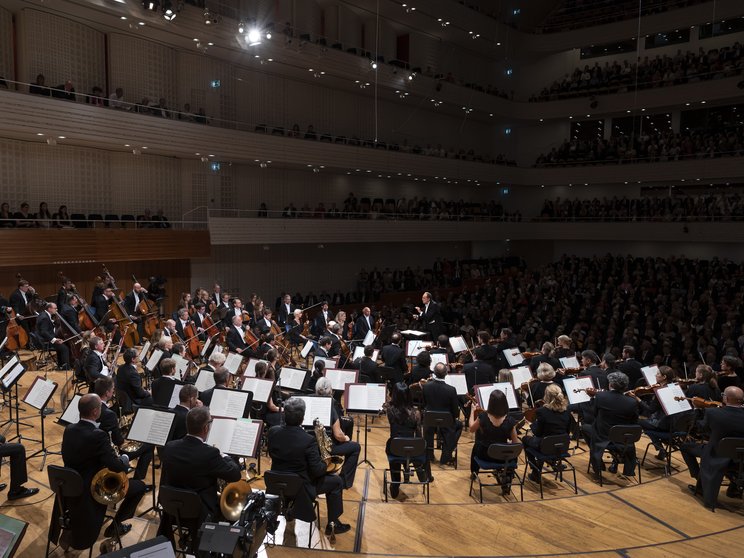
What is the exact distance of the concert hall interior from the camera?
23.7 ft

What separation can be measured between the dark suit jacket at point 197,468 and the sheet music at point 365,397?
2.62 metres

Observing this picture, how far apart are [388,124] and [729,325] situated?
787 inches

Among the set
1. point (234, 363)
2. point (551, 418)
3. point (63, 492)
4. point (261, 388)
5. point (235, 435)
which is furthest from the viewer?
point (234, 363)

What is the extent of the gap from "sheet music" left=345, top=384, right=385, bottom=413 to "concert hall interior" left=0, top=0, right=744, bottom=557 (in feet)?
0.09

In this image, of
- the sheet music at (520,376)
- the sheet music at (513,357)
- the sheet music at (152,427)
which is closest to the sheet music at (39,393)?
the sheet music at (152,427)

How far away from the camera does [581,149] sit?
3138 cm

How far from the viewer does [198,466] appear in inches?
214

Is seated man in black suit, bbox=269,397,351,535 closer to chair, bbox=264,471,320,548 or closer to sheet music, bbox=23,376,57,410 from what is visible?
chair, bbox=264,471,320,548

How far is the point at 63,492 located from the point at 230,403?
217 centimetres

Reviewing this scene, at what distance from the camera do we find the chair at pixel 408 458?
7.16 metres

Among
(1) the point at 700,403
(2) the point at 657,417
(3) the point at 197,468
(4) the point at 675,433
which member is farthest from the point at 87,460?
(2) the point at 657,417

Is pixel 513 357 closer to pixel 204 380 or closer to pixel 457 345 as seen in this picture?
pixel 457 345

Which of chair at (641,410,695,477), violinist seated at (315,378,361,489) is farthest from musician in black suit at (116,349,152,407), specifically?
chair at (641,410,695,477)

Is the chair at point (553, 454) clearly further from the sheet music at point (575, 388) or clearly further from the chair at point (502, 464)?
the sheet music at point (575, 388)
